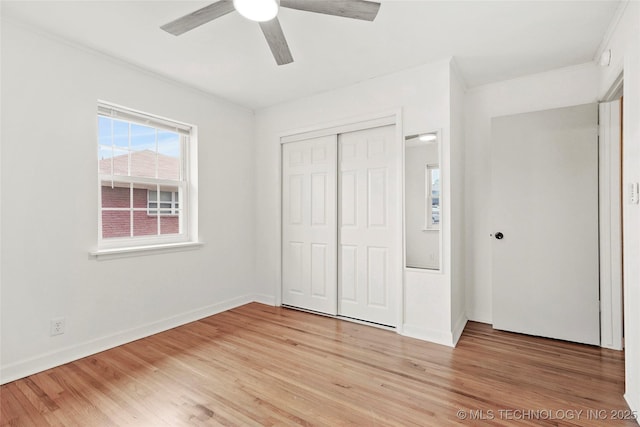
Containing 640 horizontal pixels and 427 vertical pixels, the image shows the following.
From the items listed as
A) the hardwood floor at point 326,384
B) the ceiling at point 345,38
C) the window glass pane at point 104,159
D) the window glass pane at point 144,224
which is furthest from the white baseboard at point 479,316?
the window glass pane at point 104,159

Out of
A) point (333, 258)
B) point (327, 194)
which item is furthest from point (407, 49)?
point (333, 258)

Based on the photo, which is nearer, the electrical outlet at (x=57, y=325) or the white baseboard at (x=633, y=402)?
the white baseboard at (x=633, y=402)

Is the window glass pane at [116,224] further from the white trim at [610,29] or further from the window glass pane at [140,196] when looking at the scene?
the white trim at [610,29]

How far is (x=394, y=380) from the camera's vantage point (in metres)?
2.24

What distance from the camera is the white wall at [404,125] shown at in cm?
291

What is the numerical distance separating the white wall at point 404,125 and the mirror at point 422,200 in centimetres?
8

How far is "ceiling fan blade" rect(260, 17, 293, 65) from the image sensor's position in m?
1.93

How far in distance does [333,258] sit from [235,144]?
1.90 meters

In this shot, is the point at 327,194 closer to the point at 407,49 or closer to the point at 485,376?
the point at 407,49

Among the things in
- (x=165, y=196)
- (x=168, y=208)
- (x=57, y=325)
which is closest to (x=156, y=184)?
(x=165, y=196)

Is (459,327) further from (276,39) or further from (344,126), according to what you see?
(276,39)

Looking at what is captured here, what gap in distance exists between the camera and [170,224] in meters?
3.52

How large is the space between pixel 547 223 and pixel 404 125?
1.64 m

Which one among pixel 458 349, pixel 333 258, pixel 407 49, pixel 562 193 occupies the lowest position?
pixel 458 349
